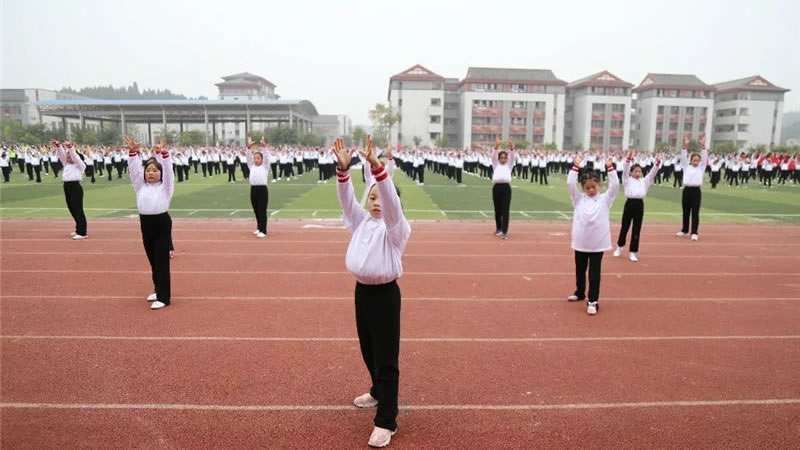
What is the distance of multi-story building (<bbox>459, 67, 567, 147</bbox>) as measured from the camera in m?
78.9

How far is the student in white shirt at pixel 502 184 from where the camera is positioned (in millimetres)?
11805

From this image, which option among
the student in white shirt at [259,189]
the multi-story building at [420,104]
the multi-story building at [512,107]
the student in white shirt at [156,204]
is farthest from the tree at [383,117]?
the student in white shirt at [156,204]

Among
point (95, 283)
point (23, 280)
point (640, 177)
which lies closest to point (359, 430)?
point (95, 283)

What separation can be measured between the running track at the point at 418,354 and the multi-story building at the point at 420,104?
234ft

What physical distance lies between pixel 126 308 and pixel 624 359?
240 inches

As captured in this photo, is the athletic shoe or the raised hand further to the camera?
the athletic shoe

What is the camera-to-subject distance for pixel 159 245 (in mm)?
6855

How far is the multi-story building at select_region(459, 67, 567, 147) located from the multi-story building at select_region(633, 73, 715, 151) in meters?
13.8

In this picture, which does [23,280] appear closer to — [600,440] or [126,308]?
[126,308]

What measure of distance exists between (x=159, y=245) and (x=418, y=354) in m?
3.74

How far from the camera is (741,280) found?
8734 millimetres

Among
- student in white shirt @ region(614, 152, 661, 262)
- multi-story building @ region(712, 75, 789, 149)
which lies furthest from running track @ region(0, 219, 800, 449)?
multi-story building @ region(712, 75, 789, 149)

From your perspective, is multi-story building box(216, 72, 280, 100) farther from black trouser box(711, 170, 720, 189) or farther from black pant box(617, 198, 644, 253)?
black pant box(617, 198, 644, 253)

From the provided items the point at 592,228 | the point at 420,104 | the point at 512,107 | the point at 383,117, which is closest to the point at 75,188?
the point at 592,228
